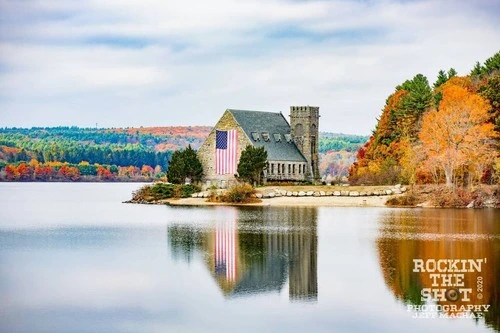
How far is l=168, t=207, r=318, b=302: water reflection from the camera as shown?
982 inches

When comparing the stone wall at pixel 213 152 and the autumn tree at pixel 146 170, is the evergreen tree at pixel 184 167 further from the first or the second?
the autumn tree at pixel 146 170

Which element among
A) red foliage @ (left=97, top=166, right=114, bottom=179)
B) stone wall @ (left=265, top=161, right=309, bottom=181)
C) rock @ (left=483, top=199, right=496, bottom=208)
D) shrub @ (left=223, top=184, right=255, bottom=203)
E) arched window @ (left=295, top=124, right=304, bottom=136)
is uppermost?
arched window @ (left=295, top=124, right=304, bottom=136)

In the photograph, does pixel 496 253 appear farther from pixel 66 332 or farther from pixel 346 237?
pixel 66 332

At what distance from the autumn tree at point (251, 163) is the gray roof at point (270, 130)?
3.46 m

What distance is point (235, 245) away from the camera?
34.4 meters

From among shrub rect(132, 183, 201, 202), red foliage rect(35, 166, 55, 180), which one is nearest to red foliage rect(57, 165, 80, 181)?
red foliage rect(35, 166, 55, 180)

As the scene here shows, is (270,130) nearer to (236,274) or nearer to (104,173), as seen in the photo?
(236,274)

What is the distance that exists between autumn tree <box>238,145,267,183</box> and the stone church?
2410mm

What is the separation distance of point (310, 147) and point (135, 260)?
51629mm

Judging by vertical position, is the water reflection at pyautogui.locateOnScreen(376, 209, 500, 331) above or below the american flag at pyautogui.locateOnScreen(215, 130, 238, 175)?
below

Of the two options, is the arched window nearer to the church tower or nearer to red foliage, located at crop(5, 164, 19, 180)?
the church tower

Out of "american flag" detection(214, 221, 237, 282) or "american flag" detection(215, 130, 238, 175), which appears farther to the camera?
"american flag" detection(215, 130, 238, 175)

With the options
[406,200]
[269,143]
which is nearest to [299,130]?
[269,143]

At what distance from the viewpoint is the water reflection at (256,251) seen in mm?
24938
